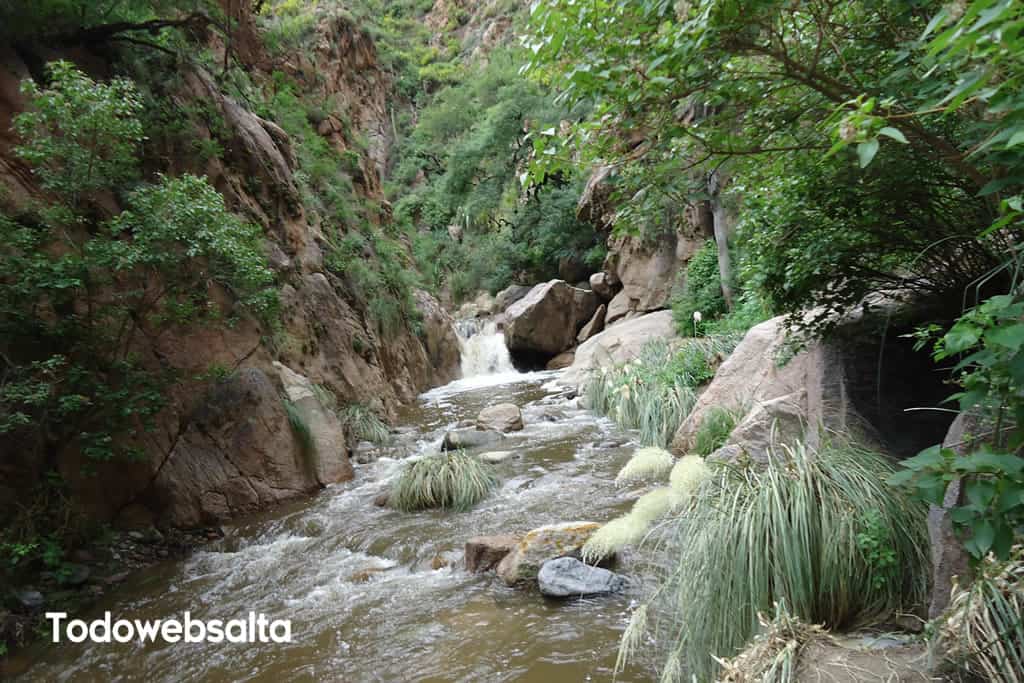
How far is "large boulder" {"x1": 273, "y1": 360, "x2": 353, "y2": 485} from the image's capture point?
7.73 m

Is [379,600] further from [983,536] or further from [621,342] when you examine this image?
[621,342]

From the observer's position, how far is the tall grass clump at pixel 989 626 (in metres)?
1.82

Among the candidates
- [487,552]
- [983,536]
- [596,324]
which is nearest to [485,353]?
[596,324]

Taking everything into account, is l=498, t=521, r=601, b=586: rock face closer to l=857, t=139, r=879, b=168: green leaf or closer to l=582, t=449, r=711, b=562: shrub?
l=582, t=449, r=711, b=562: shrub

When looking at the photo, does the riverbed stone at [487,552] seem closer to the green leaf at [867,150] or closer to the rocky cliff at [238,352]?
the rocky cliff at [238,352]

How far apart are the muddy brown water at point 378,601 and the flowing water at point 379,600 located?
12mm

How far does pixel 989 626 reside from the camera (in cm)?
187

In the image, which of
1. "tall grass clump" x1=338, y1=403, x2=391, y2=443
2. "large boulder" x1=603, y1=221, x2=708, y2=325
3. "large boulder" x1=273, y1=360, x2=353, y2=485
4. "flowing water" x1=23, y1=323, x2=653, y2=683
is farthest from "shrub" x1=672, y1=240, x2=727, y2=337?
"large boulder" x1=273, y1=360, x2=353, y2=485

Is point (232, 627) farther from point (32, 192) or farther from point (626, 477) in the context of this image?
point (32, 192)

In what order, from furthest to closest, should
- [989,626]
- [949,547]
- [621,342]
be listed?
[621,342]
[949,547]
[989,626]

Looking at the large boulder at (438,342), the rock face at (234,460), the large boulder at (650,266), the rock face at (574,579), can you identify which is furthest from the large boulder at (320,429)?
the large boulder at (650,266)

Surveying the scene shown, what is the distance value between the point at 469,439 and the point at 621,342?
629 cm

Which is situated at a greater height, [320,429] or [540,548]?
[320,429]

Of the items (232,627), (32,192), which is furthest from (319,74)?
(232,627)
